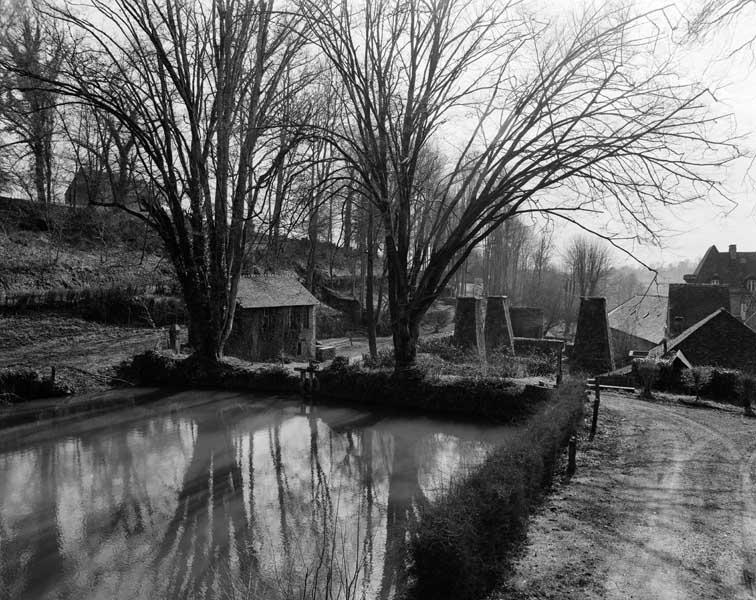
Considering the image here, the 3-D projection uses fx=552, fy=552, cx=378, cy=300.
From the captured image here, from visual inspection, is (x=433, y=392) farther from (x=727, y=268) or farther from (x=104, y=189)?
(x=727, y=268)

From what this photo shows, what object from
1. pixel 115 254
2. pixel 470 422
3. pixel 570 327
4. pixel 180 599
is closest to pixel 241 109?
pixel 470 422

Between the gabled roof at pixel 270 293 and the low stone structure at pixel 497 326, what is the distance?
904cm

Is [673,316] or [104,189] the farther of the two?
[673,316]

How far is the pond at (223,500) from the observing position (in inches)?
247

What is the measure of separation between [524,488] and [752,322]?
39425mm

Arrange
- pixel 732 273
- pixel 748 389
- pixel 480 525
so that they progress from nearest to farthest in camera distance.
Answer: pixel 480 525 → pixel 748 389 → pixel 732 273

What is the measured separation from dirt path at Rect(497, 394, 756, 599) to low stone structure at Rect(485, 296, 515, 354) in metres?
16.8

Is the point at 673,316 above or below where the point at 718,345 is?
above

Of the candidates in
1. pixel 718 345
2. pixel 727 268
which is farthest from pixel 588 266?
pixel 718 345

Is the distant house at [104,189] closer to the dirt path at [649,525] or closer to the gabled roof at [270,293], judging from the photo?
the gabled roof at [270,293]

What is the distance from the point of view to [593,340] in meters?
24.1

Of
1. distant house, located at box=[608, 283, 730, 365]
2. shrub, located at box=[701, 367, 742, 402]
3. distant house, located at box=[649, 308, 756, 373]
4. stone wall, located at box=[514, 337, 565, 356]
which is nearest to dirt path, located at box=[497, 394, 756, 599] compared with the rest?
shrub, located at box=[701, 367, 742, 402]

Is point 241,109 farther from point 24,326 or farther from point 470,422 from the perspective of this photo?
point 24,326

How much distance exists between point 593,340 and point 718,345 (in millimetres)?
4819
